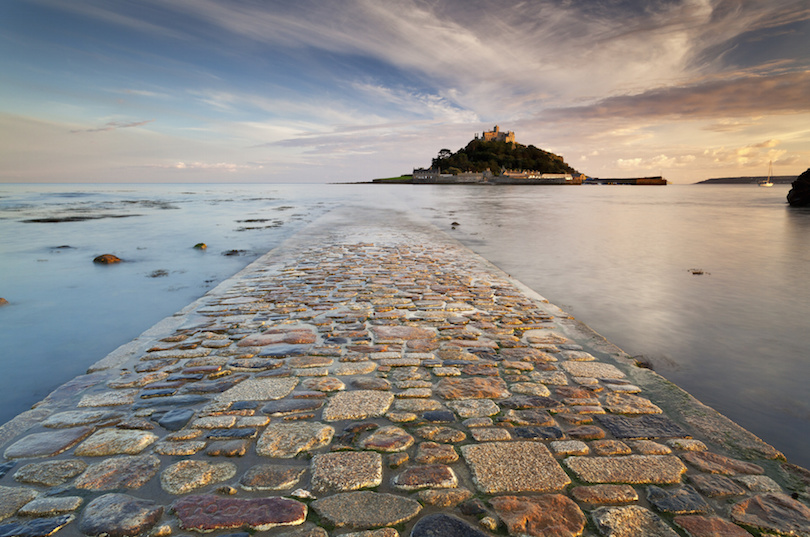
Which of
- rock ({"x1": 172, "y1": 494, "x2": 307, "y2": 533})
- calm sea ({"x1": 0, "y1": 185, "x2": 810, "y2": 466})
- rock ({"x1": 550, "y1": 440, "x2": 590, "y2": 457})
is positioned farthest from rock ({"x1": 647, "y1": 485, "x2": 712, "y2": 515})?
rock ({"x1": 172, "y1": 494, "x2": 307, "y2": 533})

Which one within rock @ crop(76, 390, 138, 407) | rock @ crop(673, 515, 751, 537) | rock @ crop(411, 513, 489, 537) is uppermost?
rock @ crop(411, 513, 489, 537)

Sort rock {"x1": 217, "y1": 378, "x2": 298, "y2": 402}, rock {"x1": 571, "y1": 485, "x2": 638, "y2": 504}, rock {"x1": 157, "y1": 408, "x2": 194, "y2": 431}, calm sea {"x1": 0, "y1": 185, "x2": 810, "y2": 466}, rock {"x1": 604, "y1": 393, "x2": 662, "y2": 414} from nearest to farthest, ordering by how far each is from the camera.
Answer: rock {"x1": 571, "y1": 485, "x2": 638, "y2": 504}
rock {"x1": 157, "y1": 408, "x2": 194, "y2": 431}
rock {"x1": 604, "y1": 393, "x2": 662, "y2": 414}
rock {"x1": 217, "y1": 378, "x2": 298, "y2": 402}
calm sea {"x1": 0, "y1": 185, "x2": 810, "y2": 466}

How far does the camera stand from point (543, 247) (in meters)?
12.7

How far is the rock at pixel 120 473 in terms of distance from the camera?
83.2 inches

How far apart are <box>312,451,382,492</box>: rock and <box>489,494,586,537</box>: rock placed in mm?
655

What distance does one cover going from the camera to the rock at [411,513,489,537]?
5.89 feet

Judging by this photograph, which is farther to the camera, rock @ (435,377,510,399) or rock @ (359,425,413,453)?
rock @ (435,377,510,399)

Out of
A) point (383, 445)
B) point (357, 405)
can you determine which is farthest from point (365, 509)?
point (357, 405)

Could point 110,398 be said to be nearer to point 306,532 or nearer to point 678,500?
point 306,532

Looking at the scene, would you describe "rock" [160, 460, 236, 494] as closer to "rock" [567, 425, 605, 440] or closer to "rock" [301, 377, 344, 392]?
"rock" [301, 377, 344, 392]

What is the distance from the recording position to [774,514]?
1926mm

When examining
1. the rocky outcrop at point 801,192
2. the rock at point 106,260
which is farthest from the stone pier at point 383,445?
the rocky outcrop at point 801,192

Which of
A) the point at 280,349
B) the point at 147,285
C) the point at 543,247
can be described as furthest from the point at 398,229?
the point at 280,349

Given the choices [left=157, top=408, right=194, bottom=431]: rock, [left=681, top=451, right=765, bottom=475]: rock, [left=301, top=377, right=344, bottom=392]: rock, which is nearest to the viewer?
[left=681, top=451, right=765, bottom=475]: rock
